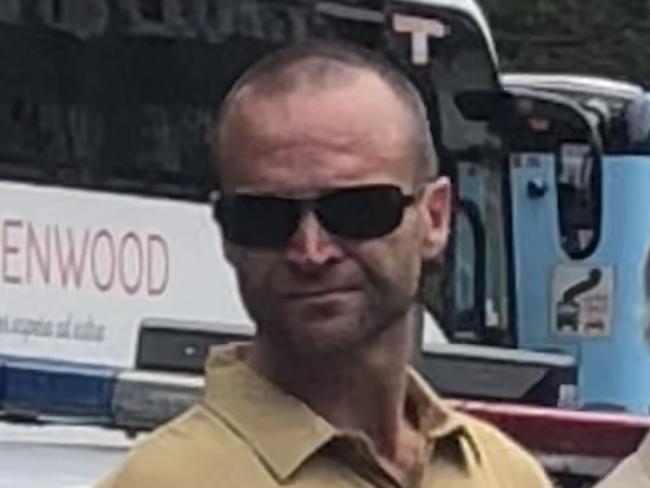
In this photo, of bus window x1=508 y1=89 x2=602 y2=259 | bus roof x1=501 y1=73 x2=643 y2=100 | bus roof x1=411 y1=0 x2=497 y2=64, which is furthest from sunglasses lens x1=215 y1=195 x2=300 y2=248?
bus roof x1=501 y1=73 x2=643 y2=100

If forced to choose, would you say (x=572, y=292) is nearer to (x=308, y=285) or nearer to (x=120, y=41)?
(x=120, y=41)

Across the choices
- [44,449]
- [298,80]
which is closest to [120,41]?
[44,449]

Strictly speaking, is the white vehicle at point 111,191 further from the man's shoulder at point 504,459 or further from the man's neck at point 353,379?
the man's neck at point 353,379

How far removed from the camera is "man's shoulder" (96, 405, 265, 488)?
2.75 m

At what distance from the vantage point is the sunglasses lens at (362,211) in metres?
2.79

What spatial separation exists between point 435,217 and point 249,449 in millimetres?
341

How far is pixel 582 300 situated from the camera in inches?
535

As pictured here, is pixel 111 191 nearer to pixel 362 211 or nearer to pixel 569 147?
pixel 569 147

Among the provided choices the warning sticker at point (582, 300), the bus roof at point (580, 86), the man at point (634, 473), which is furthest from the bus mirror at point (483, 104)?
the man at point (634, 473)

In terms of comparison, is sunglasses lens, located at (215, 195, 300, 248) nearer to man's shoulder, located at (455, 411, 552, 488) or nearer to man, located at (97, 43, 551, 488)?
man, located at (97, 43, 551, 488)

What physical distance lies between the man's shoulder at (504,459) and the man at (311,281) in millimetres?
140

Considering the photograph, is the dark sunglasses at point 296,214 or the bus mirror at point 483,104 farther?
the bus mirror at point 483,104

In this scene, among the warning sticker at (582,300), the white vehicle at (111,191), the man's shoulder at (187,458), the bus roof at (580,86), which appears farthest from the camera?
the bus roof at (580,86)

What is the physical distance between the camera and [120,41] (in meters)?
10.0
